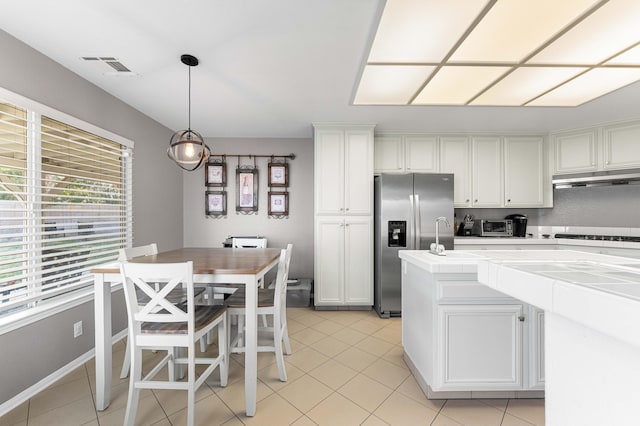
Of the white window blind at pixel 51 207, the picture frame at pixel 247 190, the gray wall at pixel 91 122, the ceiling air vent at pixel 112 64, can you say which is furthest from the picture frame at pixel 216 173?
the ceiling air vent at pixel 112 64

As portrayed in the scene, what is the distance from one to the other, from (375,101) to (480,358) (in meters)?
2.37

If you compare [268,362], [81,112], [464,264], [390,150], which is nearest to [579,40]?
[464,264]

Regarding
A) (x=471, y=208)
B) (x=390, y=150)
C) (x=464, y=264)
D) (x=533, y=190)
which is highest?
(x=390, y=150)

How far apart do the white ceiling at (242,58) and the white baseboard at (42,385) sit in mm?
2407

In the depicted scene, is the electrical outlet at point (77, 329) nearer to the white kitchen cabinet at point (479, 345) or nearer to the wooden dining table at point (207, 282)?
the wooden dining table at point (207, 282)

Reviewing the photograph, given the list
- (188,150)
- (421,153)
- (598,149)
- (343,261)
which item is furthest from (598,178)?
(188,150)

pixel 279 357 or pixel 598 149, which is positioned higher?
pixel 598 149

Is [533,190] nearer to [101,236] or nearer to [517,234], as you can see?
[517,234]

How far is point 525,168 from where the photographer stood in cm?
371

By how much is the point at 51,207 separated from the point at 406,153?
3792 millimetres

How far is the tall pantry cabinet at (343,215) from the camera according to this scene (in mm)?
3443

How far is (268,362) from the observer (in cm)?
226

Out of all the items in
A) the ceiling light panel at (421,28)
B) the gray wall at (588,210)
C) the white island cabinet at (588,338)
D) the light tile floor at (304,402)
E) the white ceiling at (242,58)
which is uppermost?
the white ceiling at (242,58)

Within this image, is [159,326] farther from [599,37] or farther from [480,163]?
[480,163]
